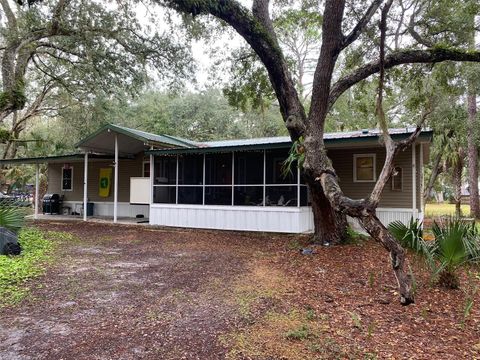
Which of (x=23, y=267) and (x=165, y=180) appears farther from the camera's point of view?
(x=165, y=180)

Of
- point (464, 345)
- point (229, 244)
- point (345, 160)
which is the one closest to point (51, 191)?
point (229, 244)

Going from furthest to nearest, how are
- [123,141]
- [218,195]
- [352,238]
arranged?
[123,141] < [218,195] < [352,238]

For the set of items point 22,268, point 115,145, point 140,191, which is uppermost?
point 115,145

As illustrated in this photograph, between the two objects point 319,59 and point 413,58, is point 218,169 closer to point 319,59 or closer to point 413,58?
point 319,59

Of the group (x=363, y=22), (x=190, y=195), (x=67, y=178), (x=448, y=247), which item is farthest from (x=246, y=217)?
(x=67, y=178)

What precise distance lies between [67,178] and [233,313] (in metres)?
16.1

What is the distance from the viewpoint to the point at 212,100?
3044cm

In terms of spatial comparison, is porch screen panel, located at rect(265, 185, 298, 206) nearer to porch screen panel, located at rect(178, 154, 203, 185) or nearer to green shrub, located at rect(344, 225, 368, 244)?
green shrub, located at rect(344, 225, 368, 244)

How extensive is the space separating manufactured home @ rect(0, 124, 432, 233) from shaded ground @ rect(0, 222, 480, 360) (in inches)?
140

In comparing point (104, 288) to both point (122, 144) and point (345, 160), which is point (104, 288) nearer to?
point (345, 160)

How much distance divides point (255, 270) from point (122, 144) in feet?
31.2

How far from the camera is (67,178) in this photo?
696 inches

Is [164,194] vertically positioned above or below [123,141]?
below

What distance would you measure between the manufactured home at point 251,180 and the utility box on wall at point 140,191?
0.04 m
